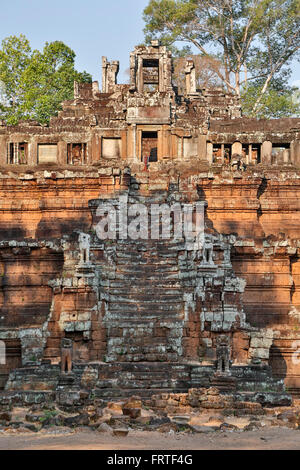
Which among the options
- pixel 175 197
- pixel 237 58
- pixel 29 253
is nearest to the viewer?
pixel 29 253

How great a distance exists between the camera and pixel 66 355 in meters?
17.4

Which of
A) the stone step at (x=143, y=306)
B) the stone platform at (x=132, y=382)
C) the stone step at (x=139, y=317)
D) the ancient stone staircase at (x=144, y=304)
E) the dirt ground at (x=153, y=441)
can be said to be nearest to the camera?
the dirt ground at (x=153, y=441)

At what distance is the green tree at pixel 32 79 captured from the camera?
40.7 m

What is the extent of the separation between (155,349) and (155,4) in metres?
32.2

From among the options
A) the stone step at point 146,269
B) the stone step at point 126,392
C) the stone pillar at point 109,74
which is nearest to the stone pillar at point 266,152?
the stone step at point 146,269

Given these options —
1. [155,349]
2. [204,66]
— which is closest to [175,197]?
[155,349]

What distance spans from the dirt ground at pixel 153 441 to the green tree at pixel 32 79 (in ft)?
92.8

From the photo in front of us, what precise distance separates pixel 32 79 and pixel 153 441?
30.7 metres

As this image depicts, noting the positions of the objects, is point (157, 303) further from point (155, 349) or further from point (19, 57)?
point (19, 57)

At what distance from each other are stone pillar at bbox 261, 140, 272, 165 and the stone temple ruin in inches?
1.4

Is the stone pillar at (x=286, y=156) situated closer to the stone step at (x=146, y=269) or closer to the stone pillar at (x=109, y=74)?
the stone step at (x=146, y=269)

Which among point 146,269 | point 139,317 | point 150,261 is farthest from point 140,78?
point 139,317

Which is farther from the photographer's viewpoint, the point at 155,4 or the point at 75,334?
the point at 155,4

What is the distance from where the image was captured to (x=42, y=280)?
72.2ft
